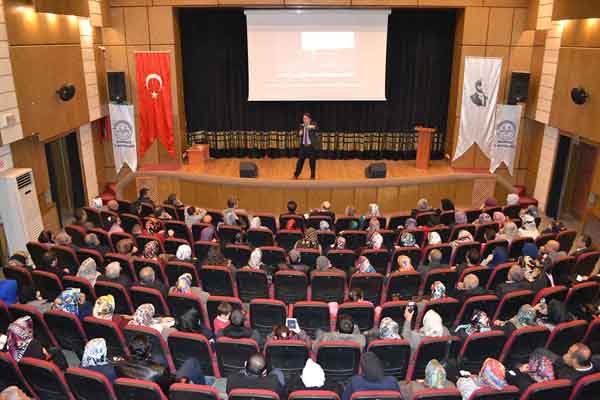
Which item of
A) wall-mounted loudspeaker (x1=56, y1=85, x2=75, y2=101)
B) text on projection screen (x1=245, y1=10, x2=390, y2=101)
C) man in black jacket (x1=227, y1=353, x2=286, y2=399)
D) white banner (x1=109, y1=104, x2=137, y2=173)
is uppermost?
text on projection screen (x1=245, y1=10, x2=390, y2=101)

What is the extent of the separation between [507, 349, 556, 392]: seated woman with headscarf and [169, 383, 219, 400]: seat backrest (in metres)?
2.64

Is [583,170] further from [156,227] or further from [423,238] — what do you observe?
[156,227]

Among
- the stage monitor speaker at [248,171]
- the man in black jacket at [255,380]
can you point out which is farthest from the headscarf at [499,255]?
the stage monitor speaker at [248,171]

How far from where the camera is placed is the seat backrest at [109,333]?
15.9 ft

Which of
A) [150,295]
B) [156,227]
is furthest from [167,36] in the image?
[150,295]

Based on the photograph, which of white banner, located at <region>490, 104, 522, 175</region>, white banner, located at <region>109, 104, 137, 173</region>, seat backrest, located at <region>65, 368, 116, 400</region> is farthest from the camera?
white banner, located at <region>109, 104, 137, 173</region>

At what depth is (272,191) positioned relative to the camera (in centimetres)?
1142

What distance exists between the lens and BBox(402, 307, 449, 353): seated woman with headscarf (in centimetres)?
505

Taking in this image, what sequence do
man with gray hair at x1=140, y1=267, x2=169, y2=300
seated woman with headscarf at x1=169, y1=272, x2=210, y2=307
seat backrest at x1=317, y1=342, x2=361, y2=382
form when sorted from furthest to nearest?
1. man with gray hair at x1=140, y1=267, x2=169, y2=300
2. seated woman with headscarf at x1=169, y1=272, x2=210, y2=307
3. seat backrest at x1=317, y1=342, x2=361, y2=382

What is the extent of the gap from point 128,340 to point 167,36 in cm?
867

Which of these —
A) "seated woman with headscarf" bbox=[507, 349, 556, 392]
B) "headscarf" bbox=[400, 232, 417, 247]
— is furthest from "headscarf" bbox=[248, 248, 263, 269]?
"seated woman with headscarf" bbox=[507, 349, 556, 392]

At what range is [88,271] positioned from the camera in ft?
20.2

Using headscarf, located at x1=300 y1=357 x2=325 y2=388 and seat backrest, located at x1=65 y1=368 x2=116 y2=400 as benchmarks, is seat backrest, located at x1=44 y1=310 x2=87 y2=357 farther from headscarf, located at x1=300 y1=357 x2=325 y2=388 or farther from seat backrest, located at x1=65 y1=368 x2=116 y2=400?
headscarf, located at x1=300 y1=357 x2=325 y2=388

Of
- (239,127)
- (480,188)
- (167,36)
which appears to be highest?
(167,36)
